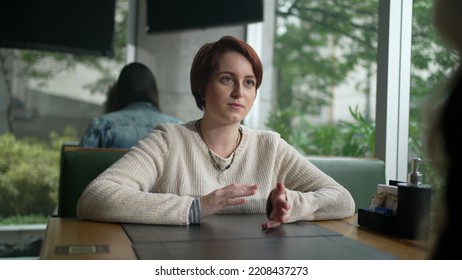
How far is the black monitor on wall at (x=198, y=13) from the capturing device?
3.02 meters

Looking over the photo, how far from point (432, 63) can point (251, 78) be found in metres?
0.79

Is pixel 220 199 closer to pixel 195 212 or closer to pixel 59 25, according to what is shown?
pixel 195 212

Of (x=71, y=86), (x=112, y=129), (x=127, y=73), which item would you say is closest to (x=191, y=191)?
(x=112, y=129)

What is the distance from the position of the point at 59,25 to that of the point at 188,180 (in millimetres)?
2197

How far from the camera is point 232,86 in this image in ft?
4.37

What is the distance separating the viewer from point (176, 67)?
3.64m

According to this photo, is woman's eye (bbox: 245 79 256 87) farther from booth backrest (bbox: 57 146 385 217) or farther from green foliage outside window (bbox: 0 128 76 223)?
green foliage outside window (bbox: 0 128 76 223)

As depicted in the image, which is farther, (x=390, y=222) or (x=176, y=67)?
(x=176, y=67)

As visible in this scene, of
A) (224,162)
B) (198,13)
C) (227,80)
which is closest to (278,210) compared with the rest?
(224,162)

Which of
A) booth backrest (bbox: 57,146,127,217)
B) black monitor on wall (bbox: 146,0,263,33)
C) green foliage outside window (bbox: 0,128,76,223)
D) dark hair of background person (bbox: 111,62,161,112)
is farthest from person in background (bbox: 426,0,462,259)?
black monitor on wall (bbox: 146,0,263,33)

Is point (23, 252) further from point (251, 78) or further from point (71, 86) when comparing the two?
point (71, 86)

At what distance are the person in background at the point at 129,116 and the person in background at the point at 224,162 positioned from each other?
2.37 ft

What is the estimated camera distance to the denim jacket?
2.14m

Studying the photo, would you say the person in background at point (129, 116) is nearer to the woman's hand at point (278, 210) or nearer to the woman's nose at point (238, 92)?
the woman's nose at point (238, 92)
